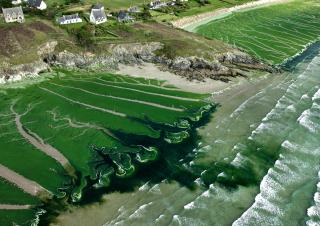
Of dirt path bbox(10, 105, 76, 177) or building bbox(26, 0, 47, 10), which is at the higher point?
building bbox(26, 0, 47, 10)

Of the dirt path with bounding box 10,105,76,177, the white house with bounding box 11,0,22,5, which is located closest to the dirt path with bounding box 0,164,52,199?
the dirt path with bounding box 10,105,76,177

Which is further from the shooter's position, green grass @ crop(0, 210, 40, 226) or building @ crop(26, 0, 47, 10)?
building @ crop(26, 0, 47, 10)

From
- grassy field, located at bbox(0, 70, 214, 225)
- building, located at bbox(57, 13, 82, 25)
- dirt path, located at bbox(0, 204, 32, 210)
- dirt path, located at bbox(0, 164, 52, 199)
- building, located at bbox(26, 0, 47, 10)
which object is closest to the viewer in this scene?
A: dirt path, located at bbox(0, 204, 32, 210)

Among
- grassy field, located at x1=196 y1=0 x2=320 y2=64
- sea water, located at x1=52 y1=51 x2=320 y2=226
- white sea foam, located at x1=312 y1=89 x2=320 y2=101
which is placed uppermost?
sea water, located at x1=52 y1=51 x2=320 y2=226

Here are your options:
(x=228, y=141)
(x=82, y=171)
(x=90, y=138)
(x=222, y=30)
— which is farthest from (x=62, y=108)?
(x=222, y=30)

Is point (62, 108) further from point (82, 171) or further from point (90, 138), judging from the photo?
point (82, 171)

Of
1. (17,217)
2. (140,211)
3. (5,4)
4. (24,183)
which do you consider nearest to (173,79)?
(24,183)

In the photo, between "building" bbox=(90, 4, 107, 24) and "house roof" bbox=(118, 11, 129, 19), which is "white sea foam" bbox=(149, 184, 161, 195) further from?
"house roof" bbox=(118, 11, 129, 19)
